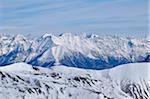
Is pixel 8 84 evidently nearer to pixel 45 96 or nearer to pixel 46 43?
pixel 45 96

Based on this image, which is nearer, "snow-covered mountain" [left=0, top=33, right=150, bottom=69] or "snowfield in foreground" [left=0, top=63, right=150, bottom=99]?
"snowfield in foreground" [left=0, top=63, right=150, bottom=99]

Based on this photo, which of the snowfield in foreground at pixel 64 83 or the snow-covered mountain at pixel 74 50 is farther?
the snow-covered mountain at pixel 74 50

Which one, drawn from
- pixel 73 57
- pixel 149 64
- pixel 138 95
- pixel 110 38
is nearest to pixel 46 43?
pixel 73 57

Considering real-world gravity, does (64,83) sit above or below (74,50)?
above

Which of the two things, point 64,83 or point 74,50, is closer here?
point 64,83
